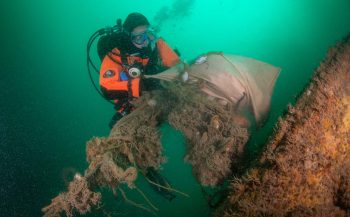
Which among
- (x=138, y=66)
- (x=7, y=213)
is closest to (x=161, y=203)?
(x=138, y=66)

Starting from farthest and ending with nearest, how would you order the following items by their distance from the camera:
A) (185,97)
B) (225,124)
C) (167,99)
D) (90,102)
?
(90,102) < (167,99) < (185,97) < (225,124)

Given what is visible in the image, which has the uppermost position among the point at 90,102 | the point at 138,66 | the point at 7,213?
the point at 138,66

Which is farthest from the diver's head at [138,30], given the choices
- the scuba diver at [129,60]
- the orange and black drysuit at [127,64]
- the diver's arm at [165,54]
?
the diver's arm at [165,54]

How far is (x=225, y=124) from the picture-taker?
325cm

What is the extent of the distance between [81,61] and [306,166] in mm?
44796

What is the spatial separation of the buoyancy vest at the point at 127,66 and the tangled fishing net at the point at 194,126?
1.20 feet

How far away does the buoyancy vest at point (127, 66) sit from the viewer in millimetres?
4191

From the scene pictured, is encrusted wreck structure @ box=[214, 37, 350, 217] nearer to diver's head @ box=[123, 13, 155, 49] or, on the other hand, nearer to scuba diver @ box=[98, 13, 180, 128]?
scuba diver @ box=[98, 13, 180, 128]

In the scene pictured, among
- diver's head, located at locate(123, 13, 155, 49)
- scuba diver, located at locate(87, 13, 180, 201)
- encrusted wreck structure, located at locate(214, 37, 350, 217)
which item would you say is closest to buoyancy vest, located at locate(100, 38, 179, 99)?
scuba diver, located at locate(87, 13, 180, 201)

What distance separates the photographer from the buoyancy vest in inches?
165

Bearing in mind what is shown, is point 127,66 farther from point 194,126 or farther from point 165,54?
point 194,126

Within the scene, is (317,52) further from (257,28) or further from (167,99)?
(257,28)

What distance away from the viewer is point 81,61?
42.8 m

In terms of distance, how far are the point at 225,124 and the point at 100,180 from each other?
166 centimetres
